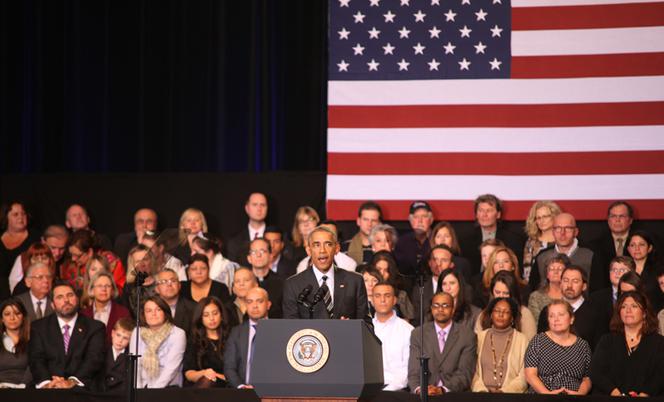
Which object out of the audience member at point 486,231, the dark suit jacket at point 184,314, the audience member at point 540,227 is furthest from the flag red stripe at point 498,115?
the dark suit jacket at point 184,314

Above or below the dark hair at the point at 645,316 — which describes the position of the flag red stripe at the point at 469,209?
above

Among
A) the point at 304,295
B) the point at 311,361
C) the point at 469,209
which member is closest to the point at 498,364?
the point at 469,209

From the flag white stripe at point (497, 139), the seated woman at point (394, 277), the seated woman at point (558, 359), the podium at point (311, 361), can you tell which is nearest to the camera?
the podium at point (311, 361)

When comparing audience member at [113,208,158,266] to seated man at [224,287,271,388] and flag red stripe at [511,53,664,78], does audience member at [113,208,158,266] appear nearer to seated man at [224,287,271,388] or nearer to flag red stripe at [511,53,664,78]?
seated man at [224,287,271,388]

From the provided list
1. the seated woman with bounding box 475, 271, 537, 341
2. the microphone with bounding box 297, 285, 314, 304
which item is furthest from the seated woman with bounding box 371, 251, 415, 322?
the microphone with bounding box 297, 285, 314, 304

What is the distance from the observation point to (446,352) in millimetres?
7742

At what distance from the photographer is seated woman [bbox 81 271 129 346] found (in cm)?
848

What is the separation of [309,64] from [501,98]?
6.81 ft

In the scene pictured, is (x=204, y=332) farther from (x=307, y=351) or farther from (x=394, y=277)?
(x=307, y=351)

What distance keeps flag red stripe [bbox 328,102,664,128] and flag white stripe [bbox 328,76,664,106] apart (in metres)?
0.05

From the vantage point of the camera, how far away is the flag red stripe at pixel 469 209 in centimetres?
981

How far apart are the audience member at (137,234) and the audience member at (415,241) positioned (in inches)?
93.1

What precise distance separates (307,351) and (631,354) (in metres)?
3.30

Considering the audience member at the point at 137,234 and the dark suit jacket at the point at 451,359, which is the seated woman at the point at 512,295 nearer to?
the dark suit jacket at the point at 451,359
